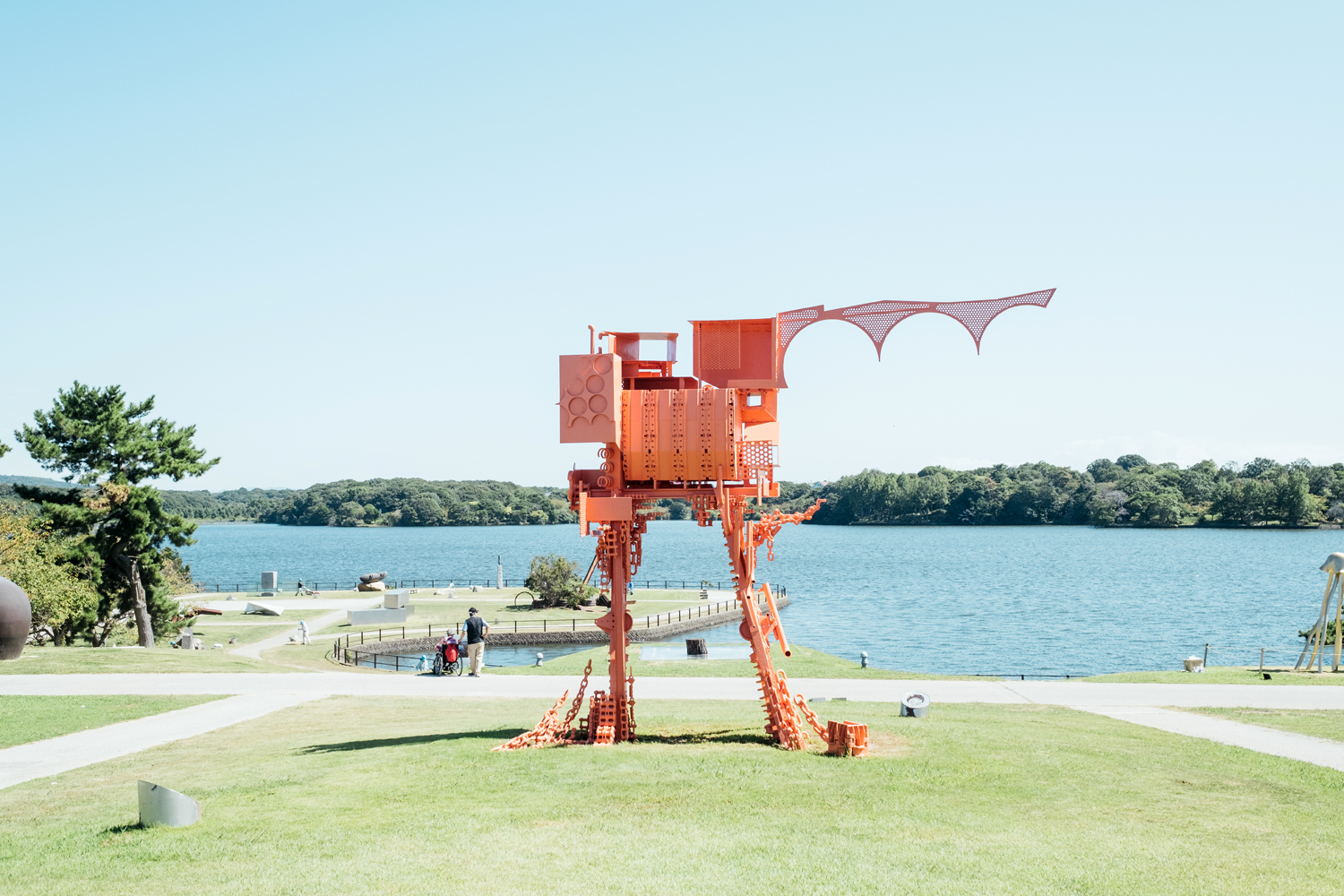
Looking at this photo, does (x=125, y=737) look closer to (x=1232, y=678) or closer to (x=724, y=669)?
(x=724, y=669)

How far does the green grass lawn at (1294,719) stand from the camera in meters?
16.1

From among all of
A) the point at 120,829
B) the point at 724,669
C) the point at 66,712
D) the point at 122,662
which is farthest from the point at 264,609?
the point at 120,829

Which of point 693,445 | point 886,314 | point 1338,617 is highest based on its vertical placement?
point 886,314

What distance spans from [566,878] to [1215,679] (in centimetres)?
1973

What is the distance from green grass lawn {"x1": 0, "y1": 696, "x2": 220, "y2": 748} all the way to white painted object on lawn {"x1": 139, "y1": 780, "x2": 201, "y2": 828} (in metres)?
7.49

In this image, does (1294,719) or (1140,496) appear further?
(1140,496)

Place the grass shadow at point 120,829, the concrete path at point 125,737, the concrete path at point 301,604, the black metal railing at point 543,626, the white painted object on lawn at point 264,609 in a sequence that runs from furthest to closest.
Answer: the concrete path at point 301,604, the white painted object on lawn at point 264,609, the black metal railing at point 543,626, the concrete path at point 125,737, the grass shadow at point 120,829

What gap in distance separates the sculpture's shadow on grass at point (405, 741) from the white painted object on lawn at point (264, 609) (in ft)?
120

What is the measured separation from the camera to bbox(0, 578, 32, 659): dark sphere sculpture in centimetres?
2509

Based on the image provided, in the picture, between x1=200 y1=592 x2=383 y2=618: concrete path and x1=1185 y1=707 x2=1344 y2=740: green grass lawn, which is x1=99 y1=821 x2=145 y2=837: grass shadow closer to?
x1=1185 y1=707 x2=1344 y2=740: green grass lawn

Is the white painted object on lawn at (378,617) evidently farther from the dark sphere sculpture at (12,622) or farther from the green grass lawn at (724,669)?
the dark sphere sculpture at (12,622)

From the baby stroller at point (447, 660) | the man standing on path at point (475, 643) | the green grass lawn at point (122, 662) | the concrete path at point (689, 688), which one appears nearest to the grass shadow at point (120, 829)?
the concrete path at point (689, 688)

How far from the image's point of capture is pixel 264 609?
1938 inches

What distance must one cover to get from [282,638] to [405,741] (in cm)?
2756
